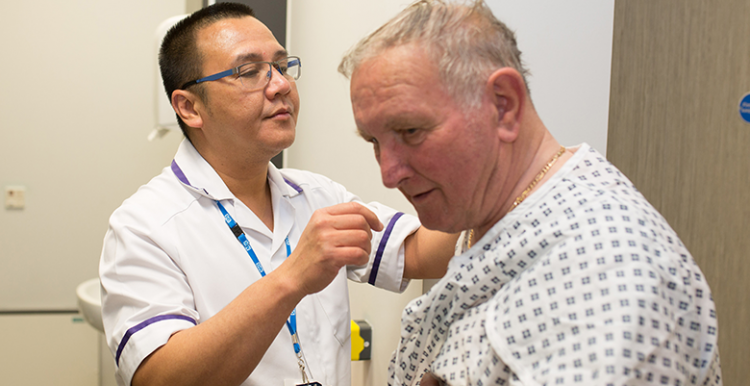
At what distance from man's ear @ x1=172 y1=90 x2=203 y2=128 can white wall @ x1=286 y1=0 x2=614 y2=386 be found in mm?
580

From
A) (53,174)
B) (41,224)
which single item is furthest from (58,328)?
(53,174)

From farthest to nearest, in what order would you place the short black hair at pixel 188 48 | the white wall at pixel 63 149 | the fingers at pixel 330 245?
the white wall at pixel 63 149
the short black hair at pixel 188 48
the fingers at pixel 330 245

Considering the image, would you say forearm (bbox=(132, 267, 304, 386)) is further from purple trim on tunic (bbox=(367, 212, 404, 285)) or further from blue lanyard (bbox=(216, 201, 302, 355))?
purple trim on tunic (bbox=(367, 212, 404, 285))

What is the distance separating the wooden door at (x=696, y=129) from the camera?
1.28 metres

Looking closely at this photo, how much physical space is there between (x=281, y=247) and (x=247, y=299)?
348mm

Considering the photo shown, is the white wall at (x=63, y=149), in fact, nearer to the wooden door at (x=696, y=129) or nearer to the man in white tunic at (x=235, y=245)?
the man in white tunic at (x=235, y=245)

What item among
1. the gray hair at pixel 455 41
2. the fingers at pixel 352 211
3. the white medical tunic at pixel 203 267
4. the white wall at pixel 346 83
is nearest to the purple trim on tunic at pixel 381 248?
the white medical tunic at pixel 203 267

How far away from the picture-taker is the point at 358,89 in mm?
779

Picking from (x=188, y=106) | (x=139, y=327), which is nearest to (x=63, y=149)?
(x=188, y=106)

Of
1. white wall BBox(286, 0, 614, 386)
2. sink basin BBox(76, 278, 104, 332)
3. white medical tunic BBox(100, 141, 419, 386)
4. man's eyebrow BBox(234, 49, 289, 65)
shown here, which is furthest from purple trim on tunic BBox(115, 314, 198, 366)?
sink basin BBox(76, 278, 104, 332)

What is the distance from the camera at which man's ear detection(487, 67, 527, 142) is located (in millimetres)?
729

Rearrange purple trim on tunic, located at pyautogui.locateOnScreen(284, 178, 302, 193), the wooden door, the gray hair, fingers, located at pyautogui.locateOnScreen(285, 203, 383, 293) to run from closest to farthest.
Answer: the gray hair → fingers, located at pyautogui.locateOnScreen(285, 203, 383, 293) → the wooden door → purple trim on tunic, located at pyautogui.locateOnScreen(284, 178, 302, 193)

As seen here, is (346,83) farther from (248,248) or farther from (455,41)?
(455,41)

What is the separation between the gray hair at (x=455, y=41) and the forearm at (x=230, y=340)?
48cm
